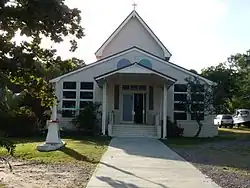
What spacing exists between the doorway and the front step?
2562mm

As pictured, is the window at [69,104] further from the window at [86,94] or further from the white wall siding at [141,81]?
the window at [86,94]

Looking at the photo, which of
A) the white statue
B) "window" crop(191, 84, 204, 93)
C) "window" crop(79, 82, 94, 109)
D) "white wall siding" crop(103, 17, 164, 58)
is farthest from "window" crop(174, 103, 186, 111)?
the white statue

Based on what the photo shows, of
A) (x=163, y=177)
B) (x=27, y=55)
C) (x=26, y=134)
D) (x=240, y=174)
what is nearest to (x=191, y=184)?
(x=163, y=177)

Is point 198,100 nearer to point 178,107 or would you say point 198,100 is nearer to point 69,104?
point 178,107

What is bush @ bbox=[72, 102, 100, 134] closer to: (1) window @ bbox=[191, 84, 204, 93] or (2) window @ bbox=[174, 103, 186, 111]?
(2) window @ bbox=[174, 103, 186, 111]

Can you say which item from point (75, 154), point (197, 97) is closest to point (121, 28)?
point (197, 97)

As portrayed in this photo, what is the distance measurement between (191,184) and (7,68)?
573 centimetres

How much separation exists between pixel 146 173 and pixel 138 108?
814 inches

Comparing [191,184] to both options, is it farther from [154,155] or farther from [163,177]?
[154,155]

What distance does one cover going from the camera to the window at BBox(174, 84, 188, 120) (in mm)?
32906

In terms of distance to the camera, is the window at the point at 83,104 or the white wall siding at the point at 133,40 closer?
the window at the point at 83,104

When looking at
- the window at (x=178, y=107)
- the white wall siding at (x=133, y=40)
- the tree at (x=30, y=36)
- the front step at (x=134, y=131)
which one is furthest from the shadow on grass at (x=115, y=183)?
the white wall siding at (x=133, y=40)

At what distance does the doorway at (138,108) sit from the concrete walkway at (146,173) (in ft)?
50.2

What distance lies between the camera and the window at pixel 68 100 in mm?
32656
